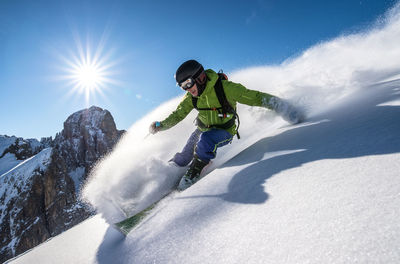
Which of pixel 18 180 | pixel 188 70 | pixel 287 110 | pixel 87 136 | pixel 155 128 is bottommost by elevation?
pixel 287 110

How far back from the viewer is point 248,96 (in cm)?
324

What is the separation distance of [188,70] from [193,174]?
1.71 metres

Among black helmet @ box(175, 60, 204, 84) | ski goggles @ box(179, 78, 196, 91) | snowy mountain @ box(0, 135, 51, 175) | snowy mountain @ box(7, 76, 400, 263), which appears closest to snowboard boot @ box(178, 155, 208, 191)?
snowy mountain @ box(7, 76, 400, 263)

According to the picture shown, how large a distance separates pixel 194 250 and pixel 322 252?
0.63 meters

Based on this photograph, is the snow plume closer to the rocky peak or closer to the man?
the man

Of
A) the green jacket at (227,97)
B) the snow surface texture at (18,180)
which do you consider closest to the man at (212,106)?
the green jacket at (227,97)

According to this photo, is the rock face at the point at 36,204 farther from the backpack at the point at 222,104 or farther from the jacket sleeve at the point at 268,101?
the jacket sleeve at the point at 268,101

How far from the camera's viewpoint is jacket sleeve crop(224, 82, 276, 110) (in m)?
3.18

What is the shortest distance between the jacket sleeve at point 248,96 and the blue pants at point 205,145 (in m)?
0.67

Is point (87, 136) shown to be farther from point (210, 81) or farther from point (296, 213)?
point (296, 213)

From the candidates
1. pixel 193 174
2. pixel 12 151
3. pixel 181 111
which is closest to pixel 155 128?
pixel 181 111

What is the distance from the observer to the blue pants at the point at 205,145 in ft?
10.5

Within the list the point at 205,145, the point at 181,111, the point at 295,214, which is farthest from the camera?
the point at 181,111

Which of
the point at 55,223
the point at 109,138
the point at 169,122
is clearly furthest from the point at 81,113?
the point at 169,122
